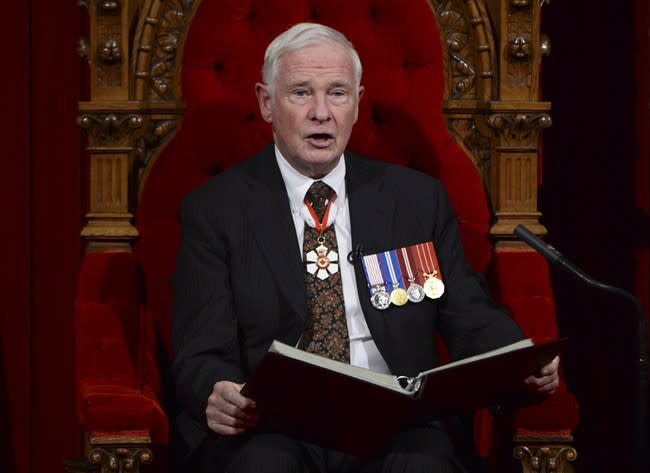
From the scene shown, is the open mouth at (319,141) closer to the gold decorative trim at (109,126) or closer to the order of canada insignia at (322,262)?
the order of canada insignia at (322,262)

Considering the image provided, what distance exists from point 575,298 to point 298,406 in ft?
4.84

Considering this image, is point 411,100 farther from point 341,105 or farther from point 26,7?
point 26,7

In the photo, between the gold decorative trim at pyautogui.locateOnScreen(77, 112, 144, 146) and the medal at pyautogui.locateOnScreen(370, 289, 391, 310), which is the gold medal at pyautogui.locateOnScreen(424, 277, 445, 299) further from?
the gold decorative trim at pyautogui.locateOnScreen(77, 112, 144, 146)

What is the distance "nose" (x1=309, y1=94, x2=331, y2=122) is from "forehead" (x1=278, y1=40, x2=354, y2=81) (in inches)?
1.7

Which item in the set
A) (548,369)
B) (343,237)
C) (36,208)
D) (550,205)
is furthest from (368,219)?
(36,208)

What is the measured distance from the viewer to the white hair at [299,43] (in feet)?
7.89

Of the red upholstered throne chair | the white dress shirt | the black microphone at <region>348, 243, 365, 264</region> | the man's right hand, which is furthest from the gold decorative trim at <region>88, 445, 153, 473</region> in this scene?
the black microphone at <region>348, 243, 365, 264</region>

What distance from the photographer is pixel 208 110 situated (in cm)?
270

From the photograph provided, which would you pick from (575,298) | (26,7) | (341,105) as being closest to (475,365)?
(341,105)

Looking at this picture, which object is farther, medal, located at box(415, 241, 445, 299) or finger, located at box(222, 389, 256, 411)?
medal, located at box(415, 241, 445, 299)

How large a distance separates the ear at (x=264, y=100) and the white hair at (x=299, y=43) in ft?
0.06

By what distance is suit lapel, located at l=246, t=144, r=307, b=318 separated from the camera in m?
2.32

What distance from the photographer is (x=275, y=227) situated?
7.82ft

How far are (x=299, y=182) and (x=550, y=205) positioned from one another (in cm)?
103
